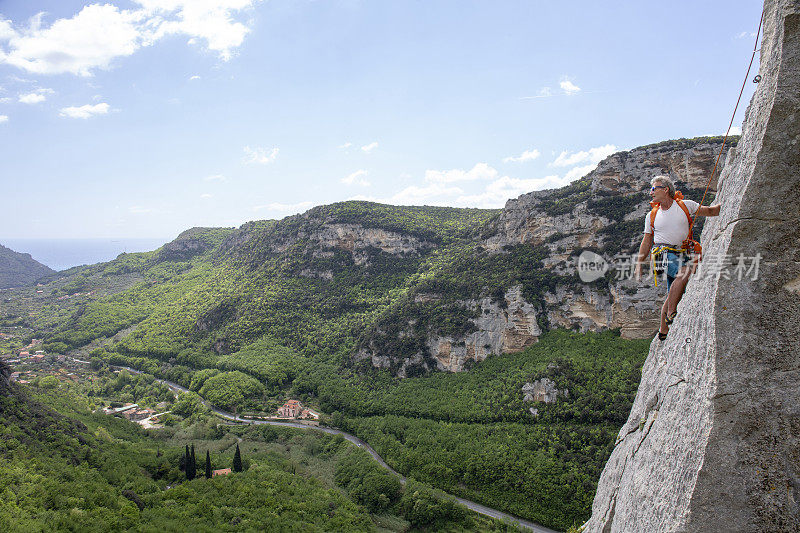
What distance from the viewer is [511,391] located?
4425cm

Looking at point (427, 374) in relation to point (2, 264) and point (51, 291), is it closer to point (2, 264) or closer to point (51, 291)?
point (51, 291)

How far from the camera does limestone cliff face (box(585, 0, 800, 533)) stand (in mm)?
4473

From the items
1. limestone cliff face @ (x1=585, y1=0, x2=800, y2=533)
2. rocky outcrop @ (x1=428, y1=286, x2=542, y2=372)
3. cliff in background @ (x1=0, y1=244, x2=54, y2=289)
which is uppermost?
cliff in background @ (x1=0, y1=244, x2=54, y2=289)

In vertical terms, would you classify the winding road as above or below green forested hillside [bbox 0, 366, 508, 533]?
below

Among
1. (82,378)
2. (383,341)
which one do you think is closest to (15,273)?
(82,378)

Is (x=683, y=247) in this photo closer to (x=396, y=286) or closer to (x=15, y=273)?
(x=396, y=286)

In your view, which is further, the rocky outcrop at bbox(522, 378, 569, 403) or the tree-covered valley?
the rocky outcrop at bbox(522, 378, 569, 403)

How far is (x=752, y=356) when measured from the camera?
15.3 feet

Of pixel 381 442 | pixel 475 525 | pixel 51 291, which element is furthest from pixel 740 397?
pixel 51 291

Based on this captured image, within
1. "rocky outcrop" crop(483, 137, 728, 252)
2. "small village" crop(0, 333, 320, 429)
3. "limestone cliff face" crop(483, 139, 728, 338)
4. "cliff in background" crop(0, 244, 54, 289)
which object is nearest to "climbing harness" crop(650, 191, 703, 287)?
"limestone cliff face" crop(483, 139, 728, 338)

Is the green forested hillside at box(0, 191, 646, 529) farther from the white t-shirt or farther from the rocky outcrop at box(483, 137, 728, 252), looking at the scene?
the white t-shirt

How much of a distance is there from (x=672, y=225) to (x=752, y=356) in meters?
2.56

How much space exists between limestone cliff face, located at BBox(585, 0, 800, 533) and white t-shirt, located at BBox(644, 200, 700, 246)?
73cm

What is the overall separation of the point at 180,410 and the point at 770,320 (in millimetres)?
71480
